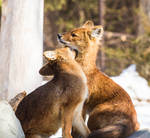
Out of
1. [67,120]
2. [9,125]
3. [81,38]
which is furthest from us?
[81,38]

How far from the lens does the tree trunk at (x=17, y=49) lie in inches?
232

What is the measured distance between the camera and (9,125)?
452cm

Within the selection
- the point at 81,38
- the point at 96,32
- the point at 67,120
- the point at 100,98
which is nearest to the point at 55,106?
the point at 67,120

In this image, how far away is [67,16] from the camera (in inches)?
790

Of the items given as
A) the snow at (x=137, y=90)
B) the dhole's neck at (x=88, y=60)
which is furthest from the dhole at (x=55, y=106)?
the snow at (x=137, y=90)

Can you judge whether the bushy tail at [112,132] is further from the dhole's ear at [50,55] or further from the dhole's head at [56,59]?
the dhole's ear at [50,55]

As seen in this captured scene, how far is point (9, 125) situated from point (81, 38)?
201cm

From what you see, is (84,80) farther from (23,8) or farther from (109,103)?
(23,8)

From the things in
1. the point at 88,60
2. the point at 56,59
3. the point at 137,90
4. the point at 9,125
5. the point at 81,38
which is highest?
the point at 81,38

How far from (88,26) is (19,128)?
2.51 m

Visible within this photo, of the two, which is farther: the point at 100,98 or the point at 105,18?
the point at 105,18

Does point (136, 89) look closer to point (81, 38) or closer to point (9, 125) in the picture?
point (81, 38)

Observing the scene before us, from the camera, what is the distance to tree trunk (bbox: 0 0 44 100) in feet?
19.4

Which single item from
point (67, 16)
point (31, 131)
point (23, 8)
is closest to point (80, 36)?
point (23, 8)
